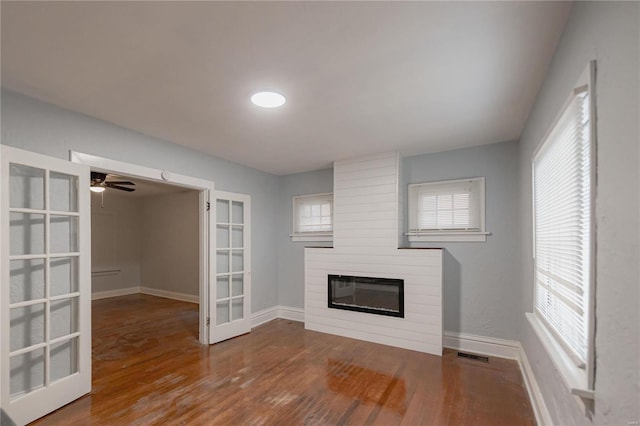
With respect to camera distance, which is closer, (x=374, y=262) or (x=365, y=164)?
(x=374, y=262)

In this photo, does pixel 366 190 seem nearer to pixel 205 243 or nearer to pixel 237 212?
pixel 237 212

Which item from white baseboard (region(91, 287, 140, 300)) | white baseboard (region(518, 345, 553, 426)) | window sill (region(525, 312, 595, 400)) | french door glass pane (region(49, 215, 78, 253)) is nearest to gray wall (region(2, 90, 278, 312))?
french door glass pane (region(49, 215, 78, 253))

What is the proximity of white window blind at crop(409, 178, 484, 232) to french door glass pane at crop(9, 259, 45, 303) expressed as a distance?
151 inches

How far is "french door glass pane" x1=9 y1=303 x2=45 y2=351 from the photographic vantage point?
85.9 inches

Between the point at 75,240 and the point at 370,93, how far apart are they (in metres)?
2.77

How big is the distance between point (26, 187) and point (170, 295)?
536 cm

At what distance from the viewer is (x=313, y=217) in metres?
4.96

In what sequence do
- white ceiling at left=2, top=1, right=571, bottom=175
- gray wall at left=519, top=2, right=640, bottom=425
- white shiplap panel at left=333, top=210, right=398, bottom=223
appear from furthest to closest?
white shiplap panel at left=333, top=210, right=398, bottom=223, white ceiling at left=2, top=1, right=571, bottom=175, gray wall at left=519, top=2, right=640, bottom=425

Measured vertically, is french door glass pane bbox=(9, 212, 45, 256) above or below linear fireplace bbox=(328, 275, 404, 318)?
above

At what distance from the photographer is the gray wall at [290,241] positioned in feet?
16.2

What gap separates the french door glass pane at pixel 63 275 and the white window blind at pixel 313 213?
120 inches

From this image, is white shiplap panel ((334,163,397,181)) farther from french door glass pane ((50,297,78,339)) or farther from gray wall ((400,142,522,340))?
french door glass pane ((50,297,78,339))

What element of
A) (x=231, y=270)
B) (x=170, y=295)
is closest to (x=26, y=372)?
(x=231, y=270)

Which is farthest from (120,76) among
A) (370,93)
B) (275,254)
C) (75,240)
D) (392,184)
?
(275,254)
